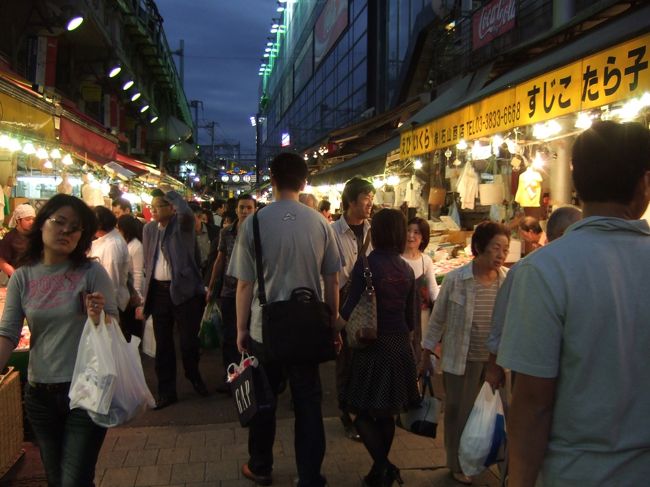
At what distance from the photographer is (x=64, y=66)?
17375 millimetres

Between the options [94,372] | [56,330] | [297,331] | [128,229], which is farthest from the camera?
[128,229]

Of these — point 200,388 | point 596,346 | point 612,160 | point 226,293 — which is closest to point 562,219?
point 612,160

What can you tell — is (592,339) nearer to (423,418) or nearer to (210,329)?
(423,418)

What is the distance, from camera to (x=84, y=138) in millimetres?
8500

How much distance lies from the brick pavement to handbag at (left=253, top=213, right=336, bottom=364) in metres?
1.16

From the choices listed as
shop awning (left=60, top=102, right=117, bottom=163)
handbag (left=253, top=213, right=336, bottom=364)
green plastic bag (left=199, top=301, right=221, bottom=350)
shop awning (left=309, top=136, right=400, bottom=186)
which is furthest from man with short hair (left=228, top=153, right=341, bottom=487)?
shop awning (left=309, top=136, right=400, bottom=186)

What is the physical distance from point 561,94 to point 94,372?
14.3 feet

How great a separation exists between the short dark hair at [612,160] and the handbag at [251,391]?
93.4 inches

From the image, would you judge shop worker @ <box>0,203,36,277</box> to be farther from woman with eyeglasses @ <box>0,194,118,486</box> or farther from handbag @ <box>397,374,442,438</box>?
handbag @ <box>397,374,442,438</box>

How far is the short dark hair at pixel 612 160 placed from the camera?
1535 millimetres

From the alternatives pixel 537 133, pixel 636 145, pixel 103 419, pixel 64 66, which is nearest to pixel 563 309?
pixel 636 145

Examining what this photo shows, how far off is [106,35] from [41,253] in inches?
614

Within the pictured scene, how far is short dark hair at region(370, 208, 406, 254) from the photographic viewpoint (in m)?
3.77

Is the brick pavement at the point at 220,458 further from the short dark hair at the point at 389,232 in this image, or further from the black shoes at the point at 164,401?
the short dark hair at the point at 389,232
